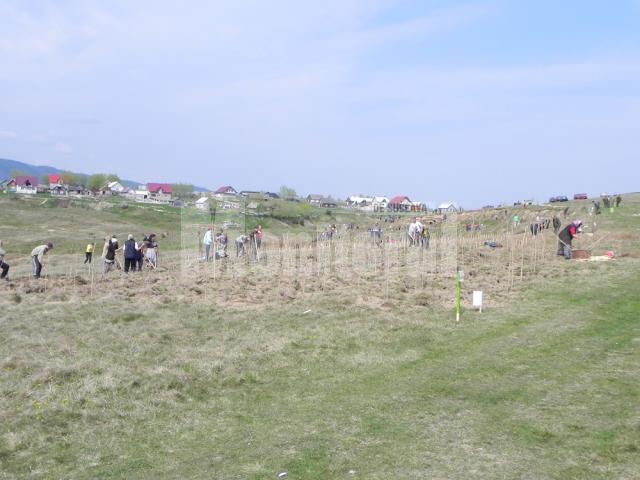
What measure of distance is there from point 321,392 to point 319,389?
0.21 m

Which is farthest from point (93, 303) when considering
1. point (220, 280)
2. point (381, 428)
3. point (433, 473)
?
point (433, 473)

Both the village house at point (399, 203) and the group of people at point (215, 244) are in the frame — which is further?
Answer: the village house at point (399, 203)

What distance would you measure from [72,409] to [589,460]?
820 cm

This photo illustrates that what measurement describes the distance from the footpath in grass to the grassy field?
4 cm

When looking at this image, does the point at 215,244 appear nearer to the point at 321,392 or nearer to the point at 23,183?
the point at 321,392

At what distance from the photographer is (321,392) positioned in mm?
11422

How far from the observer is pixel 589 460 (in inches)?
307

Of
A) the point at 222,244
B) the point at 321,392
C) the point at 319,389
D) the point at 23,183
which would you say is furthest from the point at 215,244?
the point at 23,183

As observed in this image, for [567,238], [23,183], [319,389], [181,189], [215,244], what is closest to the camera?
[319,389]

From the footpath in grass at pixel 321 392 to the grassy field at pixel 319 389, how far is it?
0.13 feet

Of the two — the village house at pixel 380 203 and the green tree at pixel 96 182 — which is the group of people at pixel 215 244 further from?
the green tree at pixel 96 182

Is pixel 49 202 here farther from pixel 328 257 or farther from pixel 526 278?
pixel 526 278

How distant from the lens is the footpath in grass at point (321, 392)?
8273 mm

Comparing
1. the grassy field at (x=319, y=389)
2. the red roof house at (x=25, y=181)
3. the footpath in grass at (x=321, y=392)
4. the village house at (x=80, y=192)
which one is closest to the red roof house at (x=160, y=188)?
the village house at (x=80, y=192)
